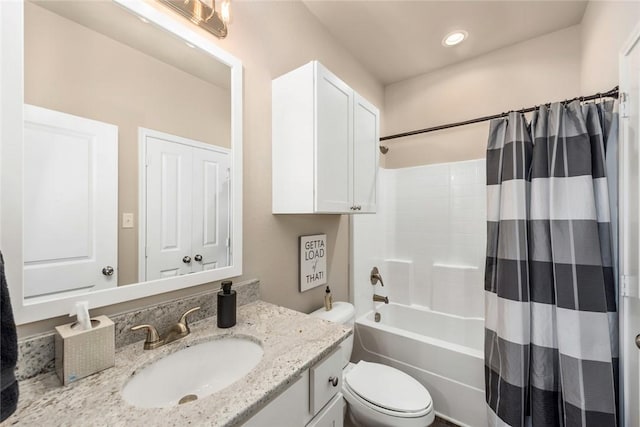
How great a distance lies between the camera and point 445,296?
7.58 ft

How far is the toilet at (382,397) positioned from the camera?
1.25 metres

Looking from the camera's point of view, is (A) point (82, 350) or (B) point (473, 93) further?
(B) point (473, 93)

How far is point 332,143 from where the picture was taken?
1340 millimetres

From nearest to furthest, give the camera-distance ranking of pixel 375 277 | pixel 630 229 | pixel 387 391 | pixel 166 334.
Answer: pixel 166 334, pixel 630 229, pixel 387 391, pixel 375 277

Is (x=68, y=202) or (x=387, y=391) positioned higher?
(x=68, y=202)

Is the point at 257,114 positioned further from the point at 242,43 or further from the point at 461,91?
the point at 461,91

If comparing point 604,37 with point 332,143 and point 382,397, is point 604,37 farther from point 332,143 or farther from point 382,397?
point 382,397

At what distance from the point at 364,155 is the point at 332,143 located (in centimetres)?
32

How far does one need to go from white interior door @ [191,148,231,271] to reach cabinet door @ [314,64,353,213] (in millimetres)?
422

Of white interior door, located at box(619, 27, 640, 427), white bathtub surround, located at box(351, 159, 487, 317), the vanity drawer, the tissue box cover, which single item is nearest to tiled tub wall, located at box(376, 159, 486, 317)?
white bathtub surround, located at box(351, 159, 487, 317)

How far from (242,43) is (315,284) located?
1.39 m

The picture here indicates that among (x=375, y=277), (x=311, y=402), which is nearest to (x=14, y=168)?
(x=311, y=402)

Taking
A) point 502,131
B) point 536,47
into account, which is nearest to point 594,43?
point 536,47

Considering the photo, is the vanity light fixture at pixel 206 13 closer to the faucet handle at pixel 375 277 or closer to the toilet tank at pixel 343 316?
the toilet tank at pixel 343 316
